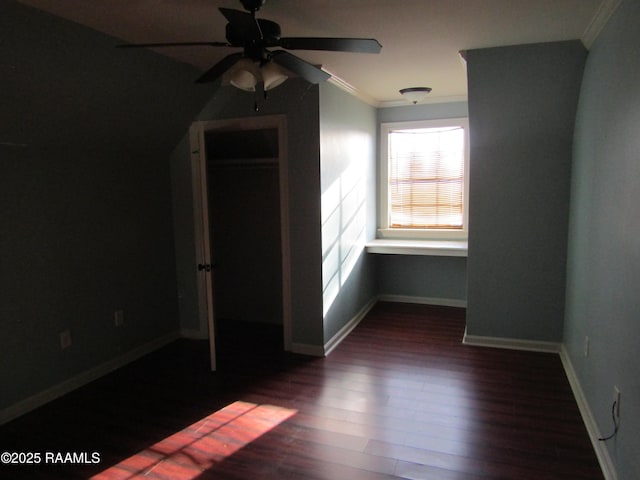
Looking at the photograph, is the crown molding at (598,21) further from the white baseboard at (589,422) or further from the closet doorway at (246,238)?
the closet doorway at (246,238)

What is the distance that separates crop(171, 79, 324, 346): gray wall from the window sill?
4.48 feet

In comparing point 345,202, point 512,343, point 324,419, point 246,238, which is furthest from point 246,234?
point 512,343

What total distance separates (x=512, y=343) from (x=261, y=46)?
3.18m

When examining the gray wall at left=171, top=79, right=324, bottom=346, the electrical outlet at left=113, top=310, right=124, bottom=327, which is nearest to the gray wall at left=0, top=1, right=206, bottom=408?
the electrical outlet at left=113, top=310, right=124, bottom=327

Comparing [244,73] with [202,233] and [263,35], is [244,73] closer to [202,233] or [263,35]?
[263,35]

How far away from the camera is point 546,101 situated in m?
3.43

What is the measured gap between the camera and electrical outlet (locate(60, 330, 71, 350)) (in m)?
3.19

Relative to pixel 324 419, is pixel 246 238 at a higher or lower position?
higher

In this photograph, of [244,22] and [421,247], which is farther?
[421,247]

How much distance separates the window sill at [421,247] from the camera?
4648 mm

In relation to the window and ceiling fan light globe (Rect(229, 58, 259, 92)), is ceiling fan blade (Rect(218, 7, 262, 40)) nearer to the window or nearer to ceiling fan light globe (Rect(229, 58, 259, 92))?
ceiling fan light globe (Rect(229, 58, 259, 92))

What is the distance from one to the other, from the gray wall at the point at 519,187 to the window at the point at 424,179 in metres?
1.36

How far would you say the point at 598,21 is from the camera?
2.64 meters

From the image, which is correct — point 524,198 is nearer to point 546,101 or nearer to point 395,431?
point 546,101
